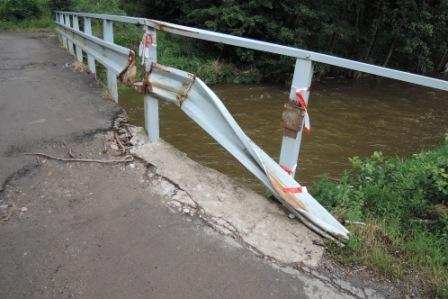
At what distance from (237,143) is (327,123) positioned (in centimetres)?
621

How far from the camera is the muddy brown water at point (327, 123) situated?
6473 millimetres

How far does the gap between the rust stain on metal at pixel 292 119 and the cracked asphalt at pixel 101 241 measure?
34.9 inches

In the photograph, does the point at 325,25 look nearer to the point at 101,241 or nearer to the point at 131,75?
the point at 131,75

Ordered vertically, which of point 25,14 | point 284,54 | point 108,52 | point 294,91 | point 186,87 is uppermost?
point 284,54

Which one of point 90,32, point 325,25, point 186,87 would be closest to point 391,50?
point 325,25

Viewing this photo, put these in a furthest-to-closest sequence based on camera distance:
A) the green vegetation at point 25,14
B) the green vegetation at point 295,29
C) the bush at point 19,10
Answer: the bush at point 19,10
the green vegetation at point 25,14
the green vegetation at point 295,29

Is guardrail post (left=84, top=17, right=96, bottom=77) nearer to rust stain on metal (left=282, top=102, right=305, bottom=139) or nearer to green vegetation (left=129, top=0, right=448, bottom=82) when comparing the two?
rust stain on metal (left=282, top=102, right=305, bottom=139)

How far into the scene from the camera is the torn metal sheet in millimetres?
3015

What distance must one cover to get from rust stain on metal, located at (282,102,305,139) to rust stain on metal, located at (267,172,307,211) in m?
0.34

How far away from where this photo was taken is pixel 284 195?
10.0ft

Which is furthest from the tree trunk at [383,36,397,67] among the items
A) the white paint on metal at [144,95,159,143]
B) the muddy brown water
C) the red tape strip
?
the red tape strip

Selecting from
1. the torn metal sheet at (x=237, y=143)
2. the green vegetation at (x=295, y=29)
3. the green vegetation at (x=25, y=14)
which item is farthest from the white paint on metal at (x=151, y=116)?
the green vegetation at (x=25, y=14)

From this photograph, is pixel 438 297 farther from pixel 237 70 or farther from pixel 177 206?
pixel 237 70

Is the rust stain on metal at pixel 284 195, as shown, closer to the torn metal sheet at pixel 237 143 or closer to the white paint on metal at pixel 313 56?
the torn metal sheet at pixel 237 143
